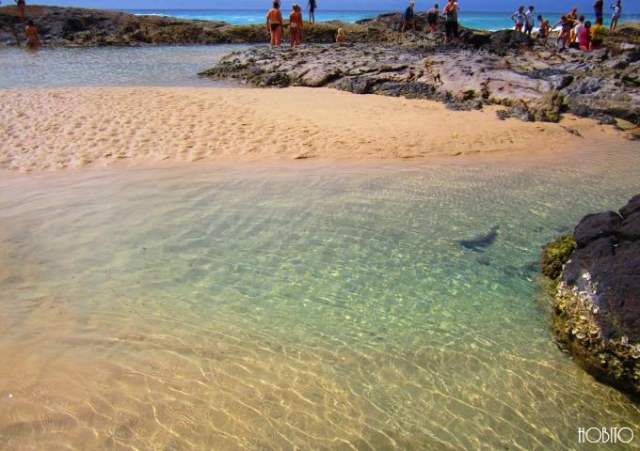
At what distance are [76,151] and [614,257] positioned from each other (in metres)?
7.78

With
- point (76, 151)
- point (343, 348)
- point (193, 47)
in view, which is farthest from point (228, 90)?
point (193, 47)

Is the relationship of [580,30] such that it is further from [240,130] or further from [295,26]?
[240,130]

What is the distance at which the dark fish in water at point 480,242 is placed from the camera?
17.0ft

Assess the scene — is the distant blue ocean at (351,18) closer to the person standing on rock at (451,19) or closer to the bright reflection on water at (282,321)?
the person standing on rock at (451,19)

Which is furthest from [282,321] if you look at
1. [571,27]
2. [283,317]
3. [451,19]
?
[571,27]

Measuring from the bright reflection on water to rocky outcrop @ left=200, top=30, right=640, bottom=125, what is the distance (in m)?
5.45

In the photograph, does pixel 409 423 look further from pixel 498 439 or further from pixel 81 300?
pixel 81 300

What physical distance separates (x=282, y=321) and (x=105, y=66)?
57.9ft

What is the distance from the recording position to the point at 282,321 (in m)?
3.95

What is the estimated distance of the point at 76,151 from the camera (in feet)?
26.2

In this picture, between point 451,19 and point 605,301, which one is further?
point 451,19

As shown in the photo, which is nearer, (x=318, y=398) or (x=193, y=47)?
(x=318, y=398)

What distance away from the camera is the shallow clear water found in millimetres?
14734

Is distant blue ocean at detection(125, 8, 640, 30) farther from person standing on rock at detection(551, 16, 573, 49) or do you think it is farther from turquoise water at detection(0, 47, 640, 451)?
turquoise water at detection(0, 47, 640, 451)
